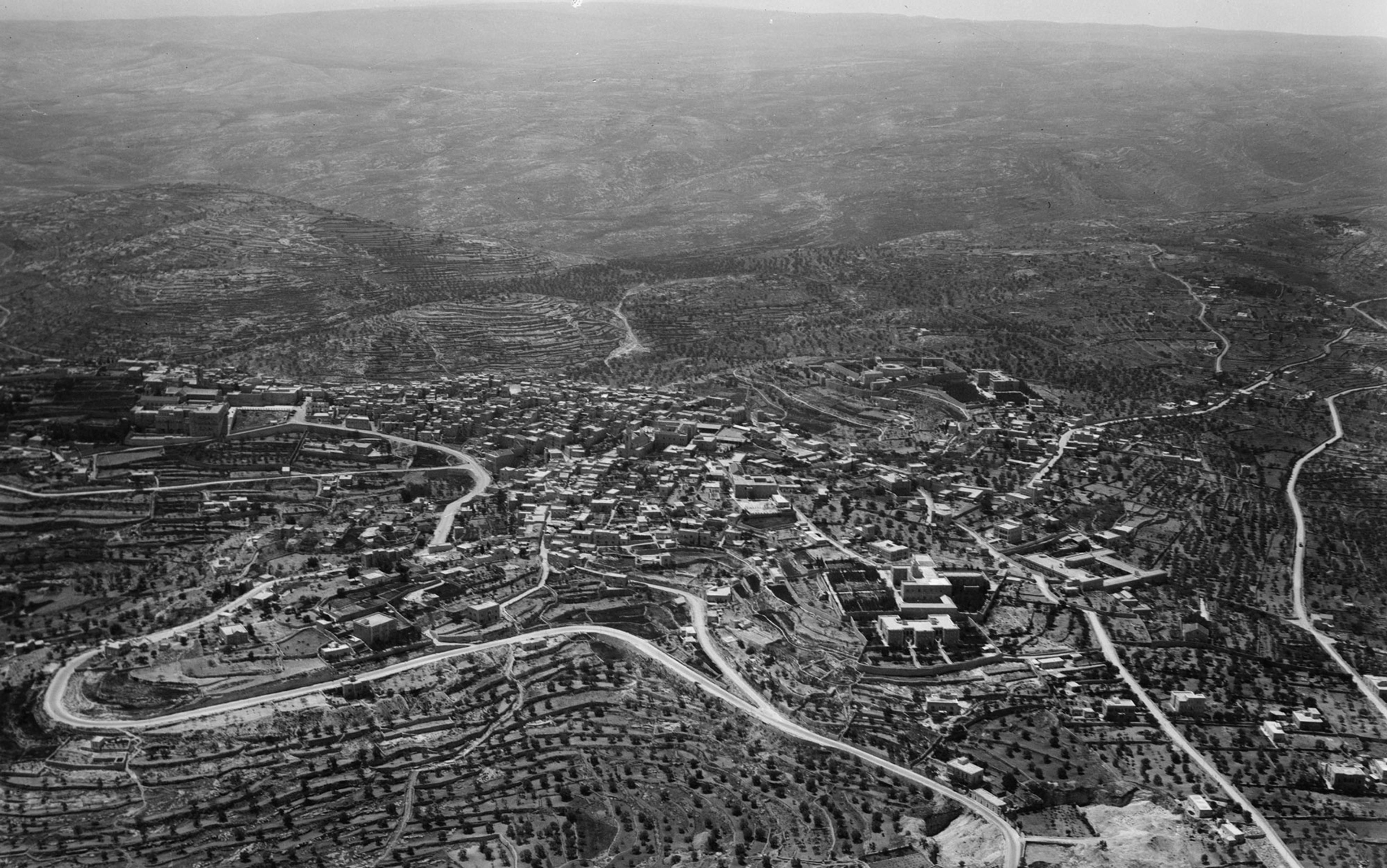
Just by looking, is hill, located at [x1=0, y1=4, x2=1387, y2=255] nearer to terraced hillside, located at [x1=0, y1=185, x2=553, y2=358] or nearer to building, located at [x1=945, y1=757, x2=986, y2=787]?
terraced hillside, located at [x1=0, y1=185, x2=553, y2=358]

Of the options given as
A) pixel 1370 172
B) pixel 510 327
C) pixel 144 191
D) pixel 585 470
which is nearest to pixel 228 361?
pixel 510 327

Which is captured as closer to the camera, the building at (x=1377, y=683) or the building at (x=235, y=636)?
the building at (x=235, y=636)

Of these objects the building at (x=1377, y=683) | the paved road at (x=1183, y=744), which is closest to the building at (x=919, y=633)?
the paved road at (x=1183, y=744)

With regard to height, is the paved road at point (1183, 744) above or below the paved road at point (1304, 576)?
above

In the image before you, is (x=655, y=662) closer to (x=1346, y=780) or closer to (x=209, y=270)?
(x=1346, y=780)

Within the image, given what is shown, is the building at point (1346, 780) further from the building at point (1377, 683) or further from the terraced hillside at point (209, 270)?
the terraced hillside at point (209, 270)

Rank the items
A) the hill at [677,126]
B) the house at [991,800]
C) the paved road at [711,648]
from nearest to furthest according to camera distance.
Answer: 1. the house at [991,800]
2. the paved road at [711,648]
3. the hill at [677,126]

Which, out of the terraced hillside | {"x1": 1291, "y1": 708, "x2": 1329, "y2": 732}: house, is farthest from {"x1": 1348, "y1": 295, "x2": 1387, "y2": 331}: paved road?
{"x1": 1291, "y1": 708, "x2": 1329, "y2": 732}: house
